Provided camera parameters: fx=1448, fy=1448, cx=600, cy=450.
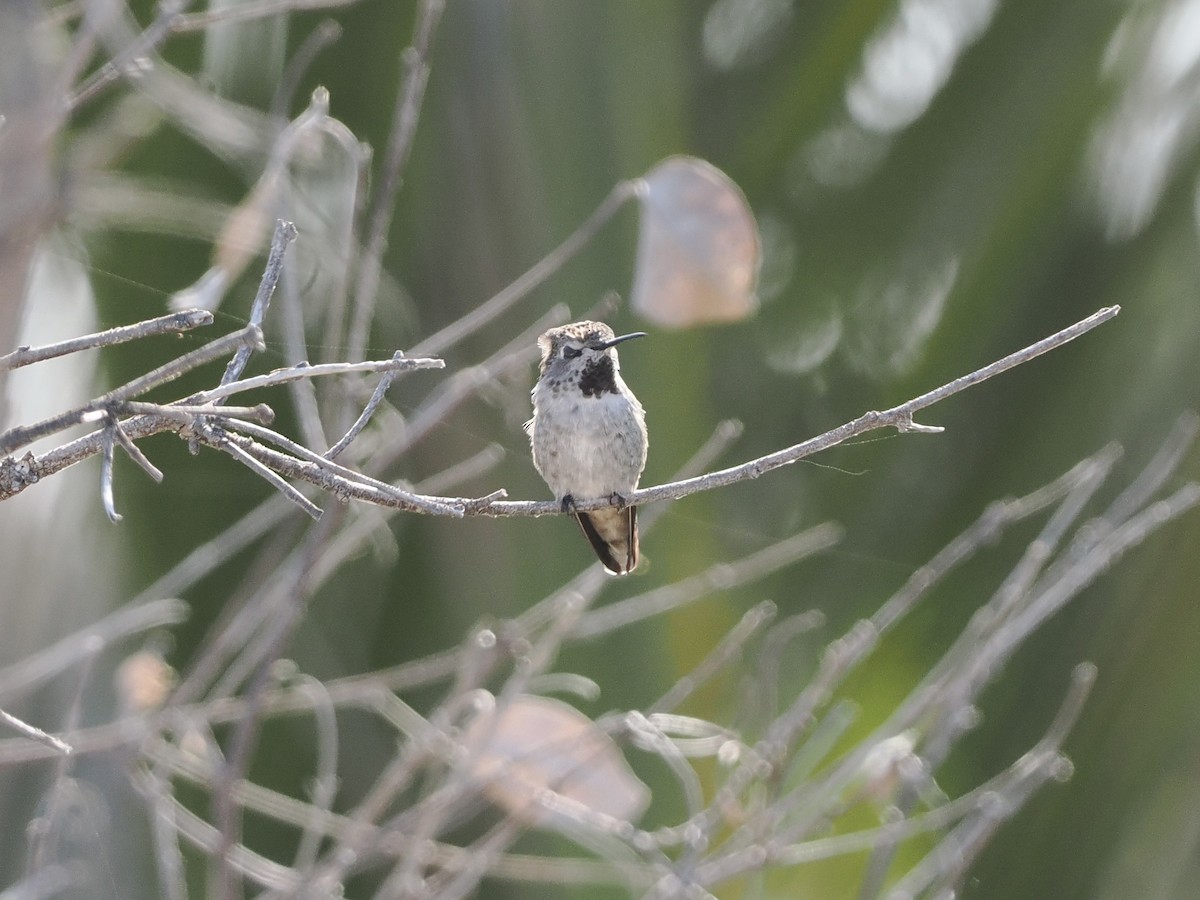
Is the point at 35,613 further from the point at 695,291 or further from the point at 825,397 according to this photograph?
the point at 695,291

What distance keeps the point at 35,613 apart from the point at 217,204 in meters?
2.03

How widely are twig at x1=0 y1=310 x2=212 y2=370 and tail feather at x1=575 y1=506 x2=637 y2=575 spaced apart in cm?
249

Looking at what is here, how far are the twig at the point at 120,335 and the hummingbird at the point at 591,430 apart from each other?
2.36m

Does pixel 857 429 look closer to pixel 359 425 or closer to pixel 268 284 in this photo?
pixel 359 425

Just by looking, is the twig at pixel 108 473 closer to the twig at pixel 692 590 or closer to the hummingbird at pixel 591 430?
the twig at pixel 692 590

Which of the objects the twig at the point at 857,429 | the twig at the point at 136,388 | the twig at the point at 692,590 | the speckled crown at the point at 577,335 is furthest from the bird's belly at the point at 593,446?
the twig at the point at 136,388

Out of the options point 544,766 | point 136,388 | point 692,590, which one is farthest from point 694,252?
point 136,388

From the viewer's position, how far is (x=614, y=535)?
4102 millimetres

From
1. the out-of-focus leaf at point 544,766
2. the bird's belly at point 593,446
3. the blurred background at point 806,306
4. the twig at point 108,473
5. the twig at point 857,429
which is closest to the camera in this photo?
the twig at point 108,473

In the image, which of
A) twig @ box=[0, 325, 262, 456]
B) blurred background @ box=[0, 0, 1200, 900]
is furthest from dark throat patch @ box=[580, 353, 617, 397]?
twig @ box=[0, 325, 262, 456]

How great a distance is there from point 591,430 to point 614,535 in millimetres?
358

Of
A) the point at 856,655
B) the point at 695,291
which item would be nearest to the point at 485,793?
the point at 856,655

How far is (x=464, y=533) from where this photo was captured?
5031 millimetres

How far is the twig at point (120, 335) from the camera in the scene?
144 centimetres
